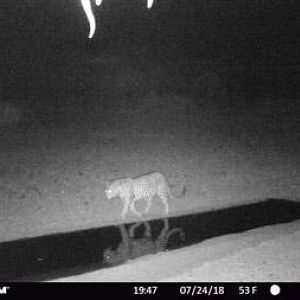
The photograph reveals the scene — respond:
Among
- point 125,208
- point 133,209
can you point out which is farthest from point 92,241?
point 133,209

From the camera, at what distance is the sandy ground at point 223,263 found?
4.89 m

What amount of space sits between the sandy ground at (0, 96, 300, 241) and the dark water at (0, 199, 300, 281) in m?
0.30

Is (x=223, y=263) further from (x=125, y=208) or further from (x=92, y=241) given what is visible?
(x=125, y=208)

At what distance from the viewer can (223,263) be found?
16.9 feet

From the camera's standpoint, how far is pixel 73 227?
21.7ft

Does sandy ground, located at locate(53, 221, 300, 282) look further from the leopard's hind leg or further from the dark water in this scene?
the leopard's hind leg

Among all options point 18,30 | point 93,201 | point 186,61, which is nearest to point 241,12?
point 186,61

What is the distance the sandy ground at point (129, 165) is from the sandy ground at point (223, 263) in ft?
4.75

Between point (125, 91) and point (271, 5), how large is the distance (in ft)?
33.1

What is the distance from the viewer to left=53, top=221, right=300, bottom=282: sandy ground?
4.89 meters
